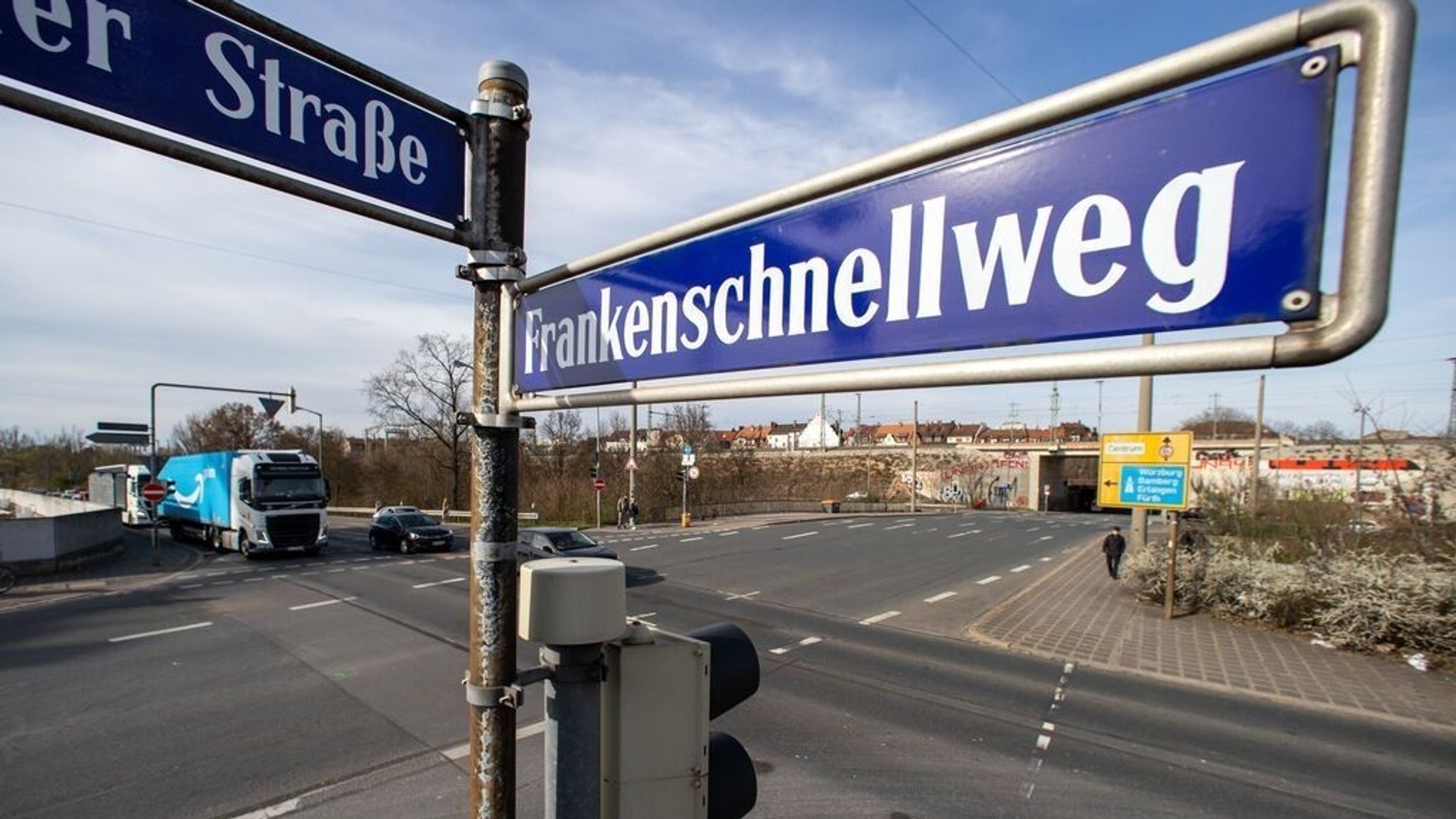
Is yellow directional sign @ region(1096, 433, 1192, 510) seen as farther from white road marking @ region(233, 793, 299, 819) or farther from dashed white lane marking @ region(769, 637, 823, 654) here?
white road marking @ region(233, 793, 299, 819)

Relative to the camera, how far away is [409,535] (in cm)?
2081

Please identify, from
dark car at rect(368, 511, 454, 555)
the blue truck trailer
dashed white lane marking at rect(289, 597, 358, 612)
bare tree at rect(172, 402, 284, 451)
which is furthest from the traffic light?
bare tree at rect(172, 402, 284, 451)

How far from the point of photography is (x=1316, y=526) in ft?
38.8

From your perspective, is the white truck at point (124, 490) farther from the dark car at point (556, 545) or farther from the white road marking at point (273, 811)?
the white road marking at point (273, 811)

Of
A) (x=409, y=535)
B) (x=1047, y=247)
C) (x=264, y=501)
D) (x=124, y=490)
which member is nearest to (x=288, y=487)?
(x=264, y=501)

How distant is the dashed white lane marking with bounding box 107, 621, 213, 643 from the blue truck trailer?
32.0 feet

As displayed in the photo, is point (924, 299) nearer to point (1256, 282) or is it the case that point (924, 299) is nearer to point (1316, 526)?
point (1256, 282)

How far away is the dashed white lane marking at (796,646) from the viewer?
29.6 feet

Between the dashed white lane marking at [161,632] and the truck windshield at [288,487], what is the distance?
10.0m

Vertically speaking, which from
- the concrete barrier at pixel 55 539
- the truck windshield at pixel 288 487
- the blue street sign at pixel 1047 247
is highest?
the blue street sign at pixel 1047 247

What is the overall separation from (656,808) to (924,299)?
1360 millimetres

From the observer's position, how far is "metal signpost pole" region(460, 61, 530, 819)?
1645 millimetres

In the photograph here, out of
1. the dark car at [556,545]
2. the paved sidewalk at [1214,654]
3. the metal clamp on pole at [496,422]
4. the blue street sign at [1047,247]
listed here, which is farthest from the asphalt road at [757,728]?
the blue street sign at [1047,247]

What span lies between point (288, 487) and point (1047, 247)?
77.5 feet
